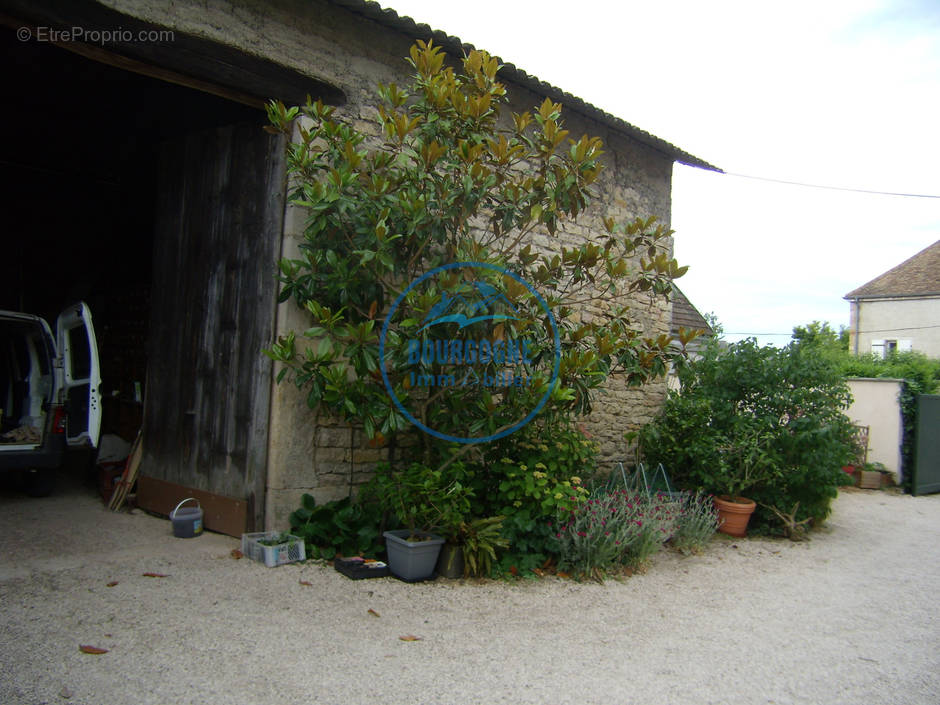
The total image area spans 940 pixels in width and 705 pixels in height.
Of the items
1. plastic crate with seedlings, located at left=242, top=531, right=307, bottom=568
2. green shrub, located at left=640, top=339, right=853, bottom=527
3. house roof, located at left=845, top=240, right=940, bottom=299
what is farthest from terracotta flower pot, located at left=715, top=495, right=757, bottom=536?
house roof, located at left=845, top=240, right=940, bottom=299

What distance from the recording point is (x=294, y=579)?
439 centimetres

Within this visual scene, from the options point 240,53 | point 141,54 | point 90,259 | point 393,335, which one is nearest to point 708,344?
point 393,335

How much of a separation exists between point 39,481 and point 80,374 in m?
1.21

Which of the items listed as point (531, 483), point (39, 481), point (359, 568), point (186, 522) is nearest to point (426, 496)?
point (359, 568)

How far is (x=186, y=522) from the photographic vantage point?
16.9 ft

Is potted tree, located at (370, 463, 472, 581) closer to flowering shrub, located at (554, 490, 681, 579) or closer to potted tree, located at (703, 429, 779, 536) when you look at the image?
flowering shrub, located at (554, 490, 681, 579)

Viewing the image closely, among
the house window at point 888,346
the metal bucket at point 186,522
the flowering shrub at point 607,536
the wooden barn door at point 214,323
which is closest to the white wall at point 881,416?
the flowering shrub at point 607,536

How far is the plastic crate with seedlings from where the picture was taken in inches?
181

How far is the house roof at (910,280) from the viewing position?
24.4 m

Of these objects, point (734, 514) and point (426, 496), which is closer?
point (426, 496)

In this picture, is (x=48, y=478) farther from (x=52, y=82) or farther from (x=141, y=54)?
(x=141, y=54)

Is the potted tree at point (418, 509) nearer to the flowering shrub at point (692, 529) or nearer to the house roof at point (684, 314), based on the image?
the flowering shrub at point (692, 529)

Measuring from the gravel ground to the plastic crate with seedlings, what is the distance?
0.29 feet

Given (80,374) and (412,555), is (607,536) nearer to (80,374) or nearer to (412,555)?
(412,555)
